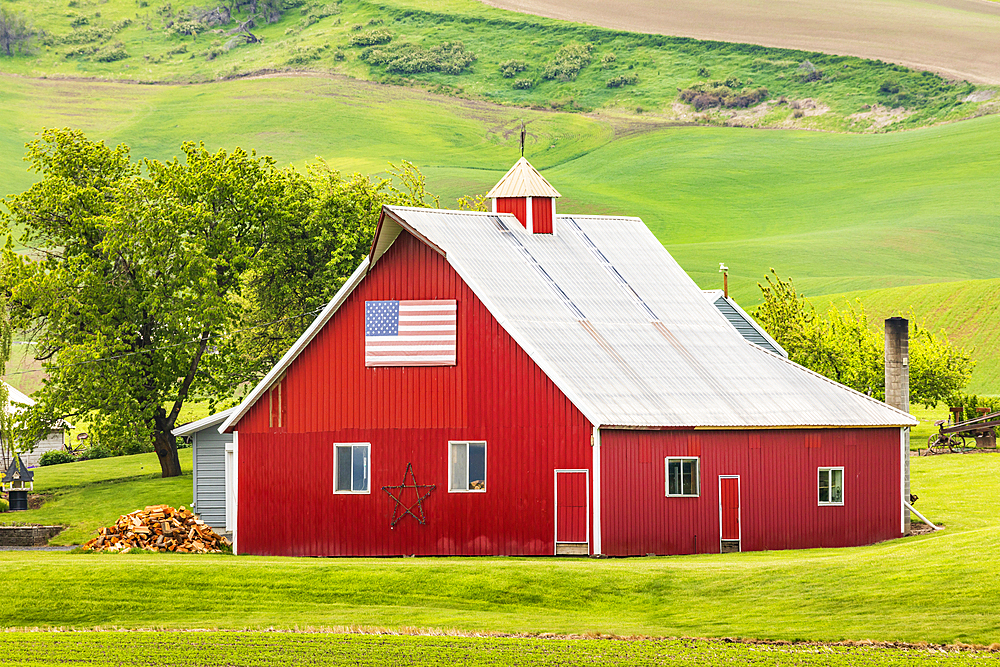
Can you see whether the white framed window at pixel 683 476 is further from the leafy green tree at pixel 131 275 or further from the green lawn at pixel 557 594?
the leafy green tree at pixel 131 275

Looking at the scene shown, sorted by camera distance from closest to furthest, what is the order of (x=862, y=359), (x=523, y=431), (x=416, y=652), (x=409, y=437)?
(x=416, y=652) → (x=523, y=431) → (x=409, y=437) → (x=862, y=359)

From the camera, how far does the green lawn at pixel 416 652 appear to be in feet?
71.2

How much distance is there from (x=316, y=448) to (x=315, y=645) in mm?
15976

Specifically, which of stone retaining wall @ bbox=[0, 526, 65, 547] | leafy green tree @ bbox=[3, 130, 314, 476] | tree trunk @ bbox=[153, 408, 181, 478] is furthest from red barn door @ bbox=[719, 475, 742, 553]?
tree trunk @ bbox=[153, 408, 181, 478]

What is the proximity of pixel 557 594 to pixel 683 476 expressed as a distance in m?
8.45

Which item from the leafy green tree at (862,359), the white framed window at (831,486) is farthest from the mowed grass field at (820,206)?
the white framed window at (831,486)

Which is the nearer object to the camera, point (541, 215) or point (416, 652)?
point (416, 652)

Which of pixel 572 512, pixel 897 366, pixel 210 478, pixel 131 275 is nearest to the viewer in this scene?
pixel 572 512

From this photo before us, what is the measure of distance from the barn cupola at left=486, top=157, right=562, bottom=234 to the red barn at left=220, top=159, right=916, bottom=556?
2316 millimetres

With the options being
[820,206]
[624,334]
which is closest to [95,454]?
[624,334]

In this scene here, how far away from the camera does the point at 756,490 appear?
3753 centimetres

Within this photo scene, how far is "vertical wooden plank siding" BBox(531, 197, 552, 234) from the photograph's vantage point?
143 feet

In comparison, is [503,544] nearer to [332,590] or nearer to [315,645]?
[332,590]

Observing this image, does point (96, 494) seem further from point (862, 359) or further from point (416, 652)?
point (862, 359)
